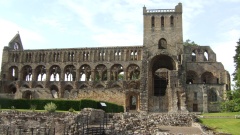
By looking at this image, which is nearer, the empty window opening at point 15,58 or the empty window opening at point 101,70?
the empty window opening at point 101,70

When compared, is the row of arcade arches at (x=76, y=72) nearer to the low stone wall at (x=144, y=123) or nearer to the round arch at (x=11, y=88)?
the round arch at (x=11, y=88)

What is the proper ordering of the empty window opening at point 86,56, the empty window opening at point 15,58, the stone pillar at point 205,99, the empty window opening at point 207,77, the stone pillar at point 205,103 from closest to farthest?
1. the stone pillar at point 205,103
2. the stone pillar at point 205,99
3. the empty window opening at point 207,77
4. the empty window opening at point 86,56
5. the empty window opening at point 15,58

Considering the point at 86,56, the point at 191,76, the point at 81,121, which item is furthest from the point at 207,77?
the point at 81,121

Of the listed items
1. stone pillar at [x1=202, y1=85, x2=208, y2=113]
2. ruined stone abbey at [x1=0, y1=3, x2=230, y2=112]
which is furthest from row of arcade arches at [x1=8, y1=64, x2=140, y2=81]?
stone pillar at [x1=202, y1=85, x2=208, y2=113]

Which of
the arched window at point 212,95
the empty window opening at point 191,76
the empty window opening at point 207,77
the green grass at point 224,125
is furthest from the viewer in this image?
the empty window opening at point 191,76

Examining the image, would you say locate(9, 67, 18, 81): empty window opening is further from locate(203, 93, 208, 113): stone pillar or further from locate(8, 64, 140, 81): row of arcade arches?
locate(203, 93, 208, 113): stone pillar

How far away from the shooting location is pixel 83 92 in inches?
2675

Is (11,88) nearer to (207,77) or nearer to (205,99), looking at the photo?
(207,77)

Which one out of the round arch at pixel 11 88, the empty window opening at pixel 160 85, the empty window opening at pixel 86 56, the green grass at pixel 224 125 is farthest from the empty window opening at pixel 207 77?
the round arch at pixel 11 88

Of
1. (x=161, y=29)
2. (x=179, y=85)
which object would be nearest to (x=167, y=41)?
(x=161, y=29)

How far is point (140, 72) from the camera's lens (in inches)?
2923

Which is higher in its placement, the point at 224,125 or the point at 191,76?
the point at 191,76

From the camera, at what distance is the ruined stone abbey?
2525 inches

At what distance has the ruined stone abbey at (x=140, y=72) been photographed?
6412 centimetres
